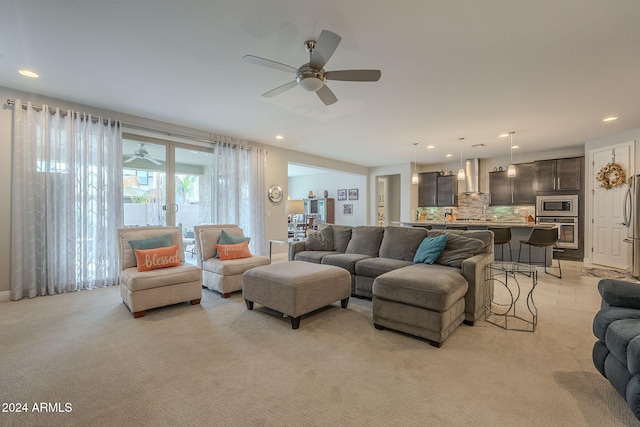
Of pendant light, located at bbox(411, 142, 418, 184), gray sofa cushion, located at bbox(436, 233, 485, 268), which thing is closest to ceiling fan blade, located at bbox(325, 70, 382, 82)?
gray sofa cushion, located at bbox(436, 233, 485, 268)

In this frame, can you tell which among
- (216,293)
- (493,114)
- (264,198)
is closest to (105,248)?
(216,293)

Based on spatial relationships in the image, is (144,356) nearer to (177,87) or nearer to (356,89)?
(177,87)

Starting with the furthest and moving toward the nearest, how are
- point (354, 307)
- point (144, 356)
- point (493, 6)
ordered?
point (354, 307) → point (144, 356) → point (493, 6)

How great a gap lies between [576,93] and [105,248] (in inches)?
263

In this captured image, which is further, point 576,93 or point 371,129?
point 371,129

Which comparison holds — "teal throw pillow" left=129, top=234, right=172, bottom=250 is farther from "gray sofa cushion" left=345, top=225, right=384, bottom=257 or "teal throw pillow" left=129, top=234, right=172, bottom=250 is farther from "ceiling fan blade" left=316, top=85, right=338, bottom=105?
"ceiling fan blade" left=316, top=85, right=338, bottom=105

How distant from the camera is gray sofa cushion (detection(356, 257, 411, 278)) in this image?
134 inches

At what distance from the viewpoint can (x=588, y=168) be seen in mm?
5984

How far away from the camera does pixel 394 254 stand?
3750 mm

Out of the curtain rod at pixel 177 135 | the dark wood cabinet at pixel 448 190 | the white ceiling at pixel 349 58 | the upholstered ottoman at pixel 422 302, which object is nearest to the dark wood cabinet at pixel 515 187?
the dark wood cabinet at pixel 448 190

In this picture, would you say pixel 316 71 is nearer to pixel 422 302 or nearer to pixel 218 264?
pixel 422 302

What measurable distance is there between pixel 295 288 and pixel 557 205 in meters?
7.23

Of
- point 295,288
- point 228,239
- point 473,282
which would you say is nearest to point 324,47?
point 295,288

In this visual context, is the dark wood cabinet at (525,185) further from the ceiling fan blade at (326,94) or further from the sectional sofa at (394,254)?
the ceiling fan blade at (326,94)
